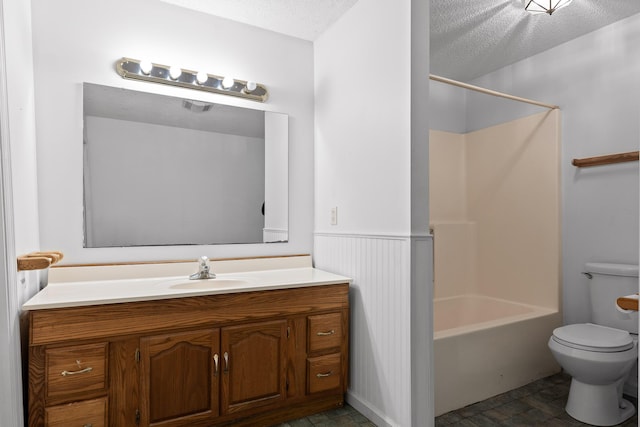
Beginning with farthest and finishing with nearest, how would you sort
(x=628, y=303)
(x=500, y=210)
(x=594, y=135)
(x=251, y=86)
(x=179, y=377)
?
(x=500, y=210) → (x=594, y=135) → (x=251, y=86) → (x=179, y=377) → (x=628, y=303)

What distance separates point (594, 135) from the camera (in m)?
2.53

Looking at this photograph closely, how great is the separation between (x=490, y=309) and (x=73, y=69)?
10.9ft

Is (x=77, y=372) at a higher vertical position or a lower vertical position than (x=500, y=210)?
lower

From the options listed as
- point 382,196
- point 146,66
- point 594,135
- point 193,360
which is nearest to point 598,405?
point 382,196

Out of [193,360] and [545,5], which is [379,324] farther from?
[545,5]

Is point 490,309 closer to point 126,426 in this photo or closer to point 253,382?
point 253,382

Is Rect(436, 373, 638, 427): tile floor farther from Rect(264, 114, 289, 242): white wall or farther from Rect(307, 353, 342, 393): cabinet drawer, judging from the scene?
Rect(264, 114, 289, 242): white wall

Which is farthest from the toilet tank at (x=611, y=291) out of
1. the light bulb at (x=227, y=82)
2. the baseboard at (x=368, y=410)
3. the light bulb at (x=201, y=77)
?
the light bulb at (x=201, y=77)

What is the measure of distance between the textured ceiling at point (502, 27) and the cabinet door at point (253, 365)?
2.10 metres

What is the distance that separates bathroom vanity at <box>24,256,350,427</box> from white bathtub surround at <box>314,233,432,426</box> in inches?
3.8

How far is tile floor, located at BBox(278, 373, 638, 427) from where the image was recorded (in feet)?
6.36

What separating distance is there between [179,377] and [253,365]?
348 millimetres

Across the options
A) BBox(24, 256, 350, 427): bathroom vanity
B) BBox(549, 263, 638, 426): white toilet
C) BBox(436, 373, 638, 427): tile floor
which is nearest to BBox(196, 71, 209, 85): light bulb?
BBox(24, 256, 350, 427): bathroom vanity

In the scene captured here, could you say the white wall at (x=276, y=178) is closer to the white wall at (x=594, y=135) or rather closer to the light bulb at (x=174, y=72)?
the light bulb at (x=174, y=72)
